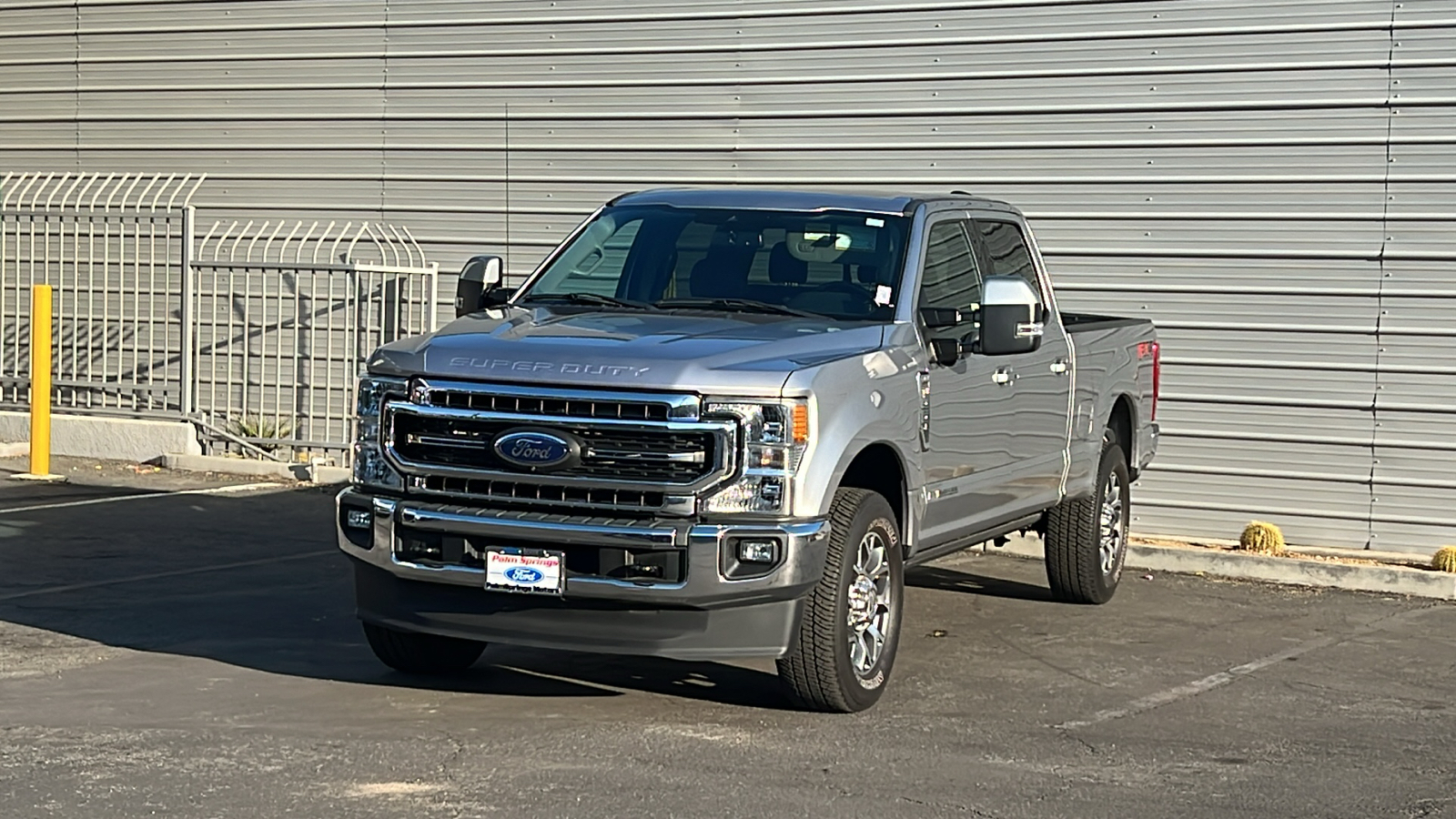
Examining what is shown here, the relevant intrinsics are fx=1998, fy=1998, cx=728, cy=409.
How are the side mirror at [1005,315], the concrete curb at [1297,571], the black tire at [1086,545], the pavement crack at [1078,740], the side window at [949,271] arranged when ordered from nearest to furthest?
the pavement crack at [1078,740] → the side mirror at [1005,315] → the side window at [949,271] → the black tire at [1086,545] → the concrete curb at [1297,571]

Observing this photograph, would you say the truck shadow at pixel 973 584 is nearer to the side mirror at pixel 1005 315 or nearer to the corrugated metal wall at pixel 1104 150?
the corrugated metal wall at pixel 1104 150

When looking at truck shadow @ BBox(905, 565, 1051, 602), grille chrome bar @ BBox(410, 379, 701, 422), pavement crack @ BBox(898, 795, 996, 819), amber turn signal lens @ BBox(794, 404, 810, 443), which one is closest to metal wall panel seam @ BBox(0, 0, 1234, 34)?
truck shadow @ BBox(905, 565, 1051, 602)

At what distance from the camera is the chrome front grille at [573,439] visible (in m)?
7.15

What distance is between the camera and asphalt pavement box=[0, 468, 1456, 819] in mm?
6305

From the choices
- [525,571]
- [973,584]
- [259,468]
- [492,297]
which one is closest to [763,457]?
[525,571]

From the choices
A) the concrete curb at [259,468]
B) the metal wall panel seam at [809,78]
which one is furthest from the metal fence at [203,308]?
the metal wall panel seam at [809,78]

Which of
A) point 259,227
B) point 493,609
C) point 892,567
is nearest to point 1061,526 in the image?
point 892,567

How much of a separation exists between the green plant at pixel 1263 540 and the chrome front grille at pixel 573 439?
6604 millimetres

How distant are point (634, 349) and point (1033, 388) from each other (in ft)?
9.62

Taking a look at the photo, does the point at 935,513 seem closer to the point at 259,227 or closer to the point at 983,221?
the point at 983,221

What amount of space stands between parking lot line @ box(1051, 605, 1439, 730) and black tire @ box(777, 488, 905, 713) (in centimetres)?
76

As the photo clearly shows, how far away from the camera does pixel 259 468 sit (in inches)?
610

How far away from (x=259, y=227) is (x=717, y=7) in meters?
4.64

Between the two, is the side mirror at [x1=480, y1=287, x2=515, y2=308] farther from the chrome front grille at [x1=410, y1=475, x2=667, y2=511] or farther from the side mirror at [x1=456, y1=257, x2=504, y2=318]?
the chrome front grille at [x1=410, y1=475, x2=667, y2=511]
